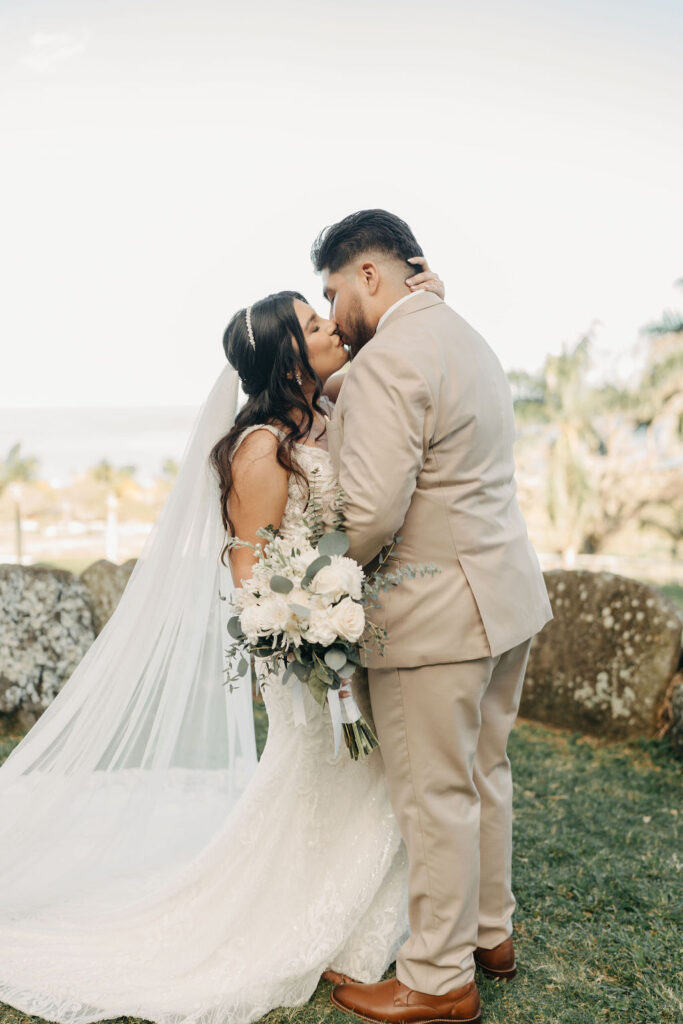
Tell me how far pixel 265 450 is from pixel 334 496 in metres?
0.38

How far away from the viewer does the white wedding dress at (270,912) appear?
10.1 feet

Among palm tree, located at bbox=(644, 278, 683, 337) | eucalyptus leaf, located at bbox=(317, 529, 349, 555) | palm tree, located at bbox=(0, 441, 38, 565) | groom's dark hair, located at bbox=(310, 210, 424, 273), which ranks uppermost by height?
palm tree, located at bbox=(644, 278, 683, 337)

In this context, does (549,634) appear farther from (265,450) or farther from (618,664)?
(265,450)

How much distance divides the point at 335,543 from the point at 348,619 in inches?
9.4

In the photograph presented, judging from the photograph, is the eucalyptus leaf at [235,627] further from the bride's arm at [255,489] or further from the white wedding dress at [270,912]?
the white wedding dress at [270,912]

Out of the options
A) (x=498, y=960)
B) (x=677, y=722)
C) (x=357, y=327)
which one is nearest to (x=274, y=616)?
(x=357, y=327)

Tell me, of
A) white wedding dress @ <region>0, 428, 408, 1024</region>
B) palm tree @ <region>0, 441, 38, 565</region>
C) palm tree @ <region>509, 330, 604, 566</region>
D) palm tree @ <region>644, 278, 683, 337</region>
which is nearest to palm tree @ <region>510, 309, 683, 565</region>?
palm tree @ <region>509, 330, 604, 566</region>

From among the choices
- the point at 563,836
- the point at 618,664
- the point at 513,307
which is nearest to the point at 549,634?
the point at 618,664

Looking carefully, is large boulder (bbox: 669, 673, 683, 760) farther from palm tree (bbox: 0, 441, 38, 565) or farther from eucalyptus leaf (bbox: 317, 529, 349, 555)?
palm tree (bbox: 0, 441, 38, 565)

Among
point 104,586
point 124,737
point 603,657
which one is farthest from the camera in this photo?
point 104,586

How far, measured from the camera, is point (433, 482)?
2828 mm

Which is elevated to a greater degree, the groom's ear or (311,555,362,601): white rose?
the groom's ear

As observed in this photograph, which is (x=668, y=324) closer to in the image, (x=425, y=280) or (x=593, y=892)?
(x=593, y=892)

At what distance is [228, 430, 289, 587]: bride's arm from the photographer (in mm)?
3125
